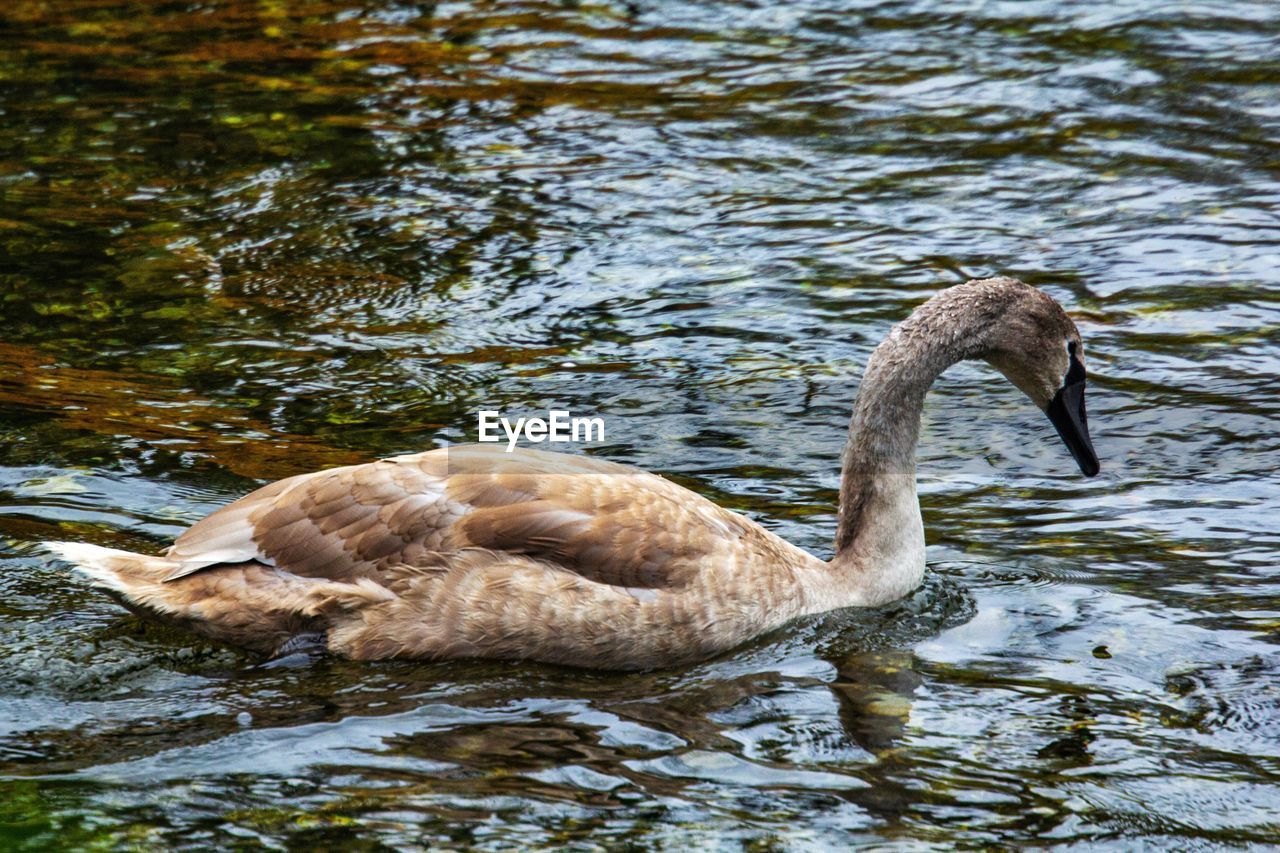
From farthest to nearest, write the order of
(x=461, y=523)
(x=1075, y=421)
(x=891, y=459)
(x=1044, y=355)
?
(x=1075, y=421)
(x=1044, y=355)
(x=891, y=459)
(x=461, y=523)

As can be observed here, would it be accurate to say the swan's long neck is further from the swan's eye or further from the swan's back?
the swan's back

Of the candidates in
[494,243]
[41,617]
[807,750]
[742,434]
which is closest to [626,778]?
[807,750]

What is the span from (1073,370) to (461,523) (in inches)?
125

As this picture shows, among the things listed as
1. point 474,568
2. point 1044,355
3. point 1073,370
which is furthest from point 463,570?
point 1073,370

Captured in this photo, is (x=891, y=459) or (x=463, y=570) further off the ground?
(x=891, y=459)

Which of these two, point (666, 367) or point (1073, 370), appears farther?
point (666, 367)

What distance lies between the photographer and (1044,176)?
1359 cm

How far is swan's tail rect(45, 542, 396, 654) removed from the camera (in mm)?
7438

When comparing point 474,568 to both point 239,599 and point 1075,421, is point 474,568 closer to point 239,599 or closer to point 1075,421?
point 239,599

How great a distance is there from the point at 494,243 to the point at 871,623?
18.0 ft

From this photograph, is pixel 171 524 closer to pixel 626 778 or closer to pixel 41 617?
pixel 41 617

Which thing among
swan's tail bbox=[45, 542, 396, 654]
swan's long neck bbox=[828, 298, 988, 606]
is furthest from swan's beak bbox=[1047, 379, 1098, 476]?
swan's tail bbox=[45, 542, 396, 654]

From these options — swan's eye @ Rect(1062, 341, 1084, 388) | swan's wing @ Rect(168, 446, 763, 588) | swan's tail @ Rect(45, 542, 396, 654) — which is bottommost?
swan's tail @ Rect(45, 542, 396, 654)

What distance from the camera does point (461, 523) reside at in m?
7.57
